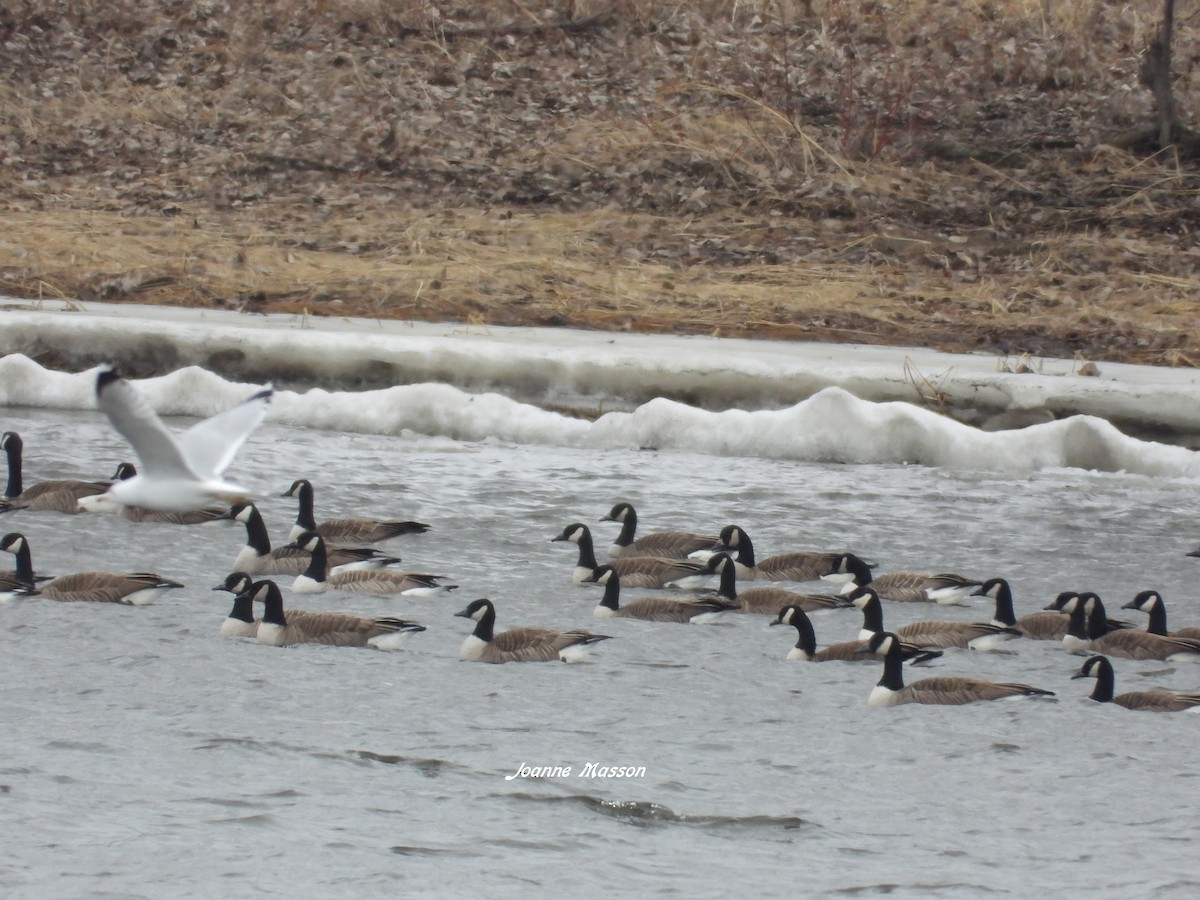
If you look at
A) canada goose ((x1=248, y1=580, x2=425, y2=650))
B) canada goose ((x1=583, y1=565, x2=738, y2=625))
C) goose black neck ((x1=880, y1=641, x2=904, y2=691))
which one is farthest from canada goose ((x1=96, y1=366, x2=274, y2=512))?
goose black neck ((x1=880, y1=641, x2=904, y2=691))

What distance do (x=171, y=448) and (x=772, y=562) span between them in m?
3.91

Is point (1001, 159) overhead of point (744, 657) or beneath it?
overhead

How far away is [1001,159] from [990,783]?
16401 millimetres

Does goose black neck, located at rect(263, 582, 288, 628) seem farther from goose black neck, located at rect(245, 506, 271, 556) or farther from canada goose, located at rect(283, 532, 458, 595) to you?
goose black neck, located at rect(245, 506, 271, 556)

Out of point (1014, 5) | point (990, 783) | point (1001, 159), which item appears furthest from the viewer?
point (1014, 5)

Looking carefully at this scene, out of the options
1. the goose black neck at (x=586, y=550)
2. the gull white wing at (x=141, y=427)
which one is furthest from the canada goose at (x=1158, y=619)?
the gull white wing at (x=141, y=427)

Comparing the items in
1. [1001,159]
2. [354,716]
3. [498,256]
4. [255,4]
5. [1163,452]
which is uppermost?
[255,4]

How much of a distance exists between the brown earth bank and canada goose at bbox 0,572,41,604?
763cm

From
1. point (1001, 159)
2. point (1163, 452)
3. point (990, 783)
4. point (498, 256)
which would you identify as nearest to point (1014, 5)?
point (1001, 159)

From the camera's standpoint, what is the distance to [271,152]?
74.8ft

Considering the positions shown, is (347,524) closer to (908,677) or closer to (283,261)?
(908,677)

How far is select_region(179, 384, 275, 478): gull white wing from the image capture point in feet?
27.2

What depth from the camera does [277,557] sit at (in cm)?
1007

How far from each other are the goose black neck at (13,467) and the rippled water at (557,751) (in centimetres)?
82
